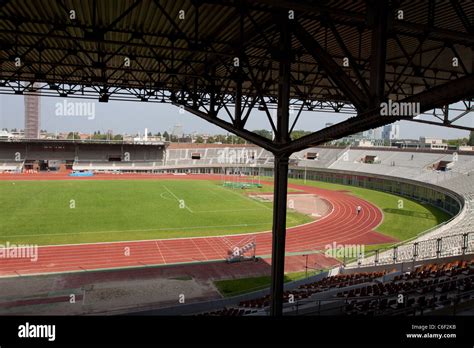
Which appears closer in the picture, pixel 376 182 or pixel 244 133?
pixel 244 133

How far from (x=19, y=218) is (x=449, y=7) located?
93.3 feet

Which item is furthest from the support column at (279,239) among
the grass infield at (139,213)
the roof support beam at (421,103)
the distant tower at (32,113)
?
the distant tower at (32,113)

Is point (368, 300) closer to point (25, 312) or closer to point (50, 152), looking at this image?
point (25, 312)

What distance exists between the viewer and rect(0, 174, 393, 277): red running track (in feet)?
57.6

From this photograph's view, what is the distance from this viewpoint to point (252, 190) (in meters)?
44.8

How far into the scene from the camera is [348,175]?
53688 millimetres

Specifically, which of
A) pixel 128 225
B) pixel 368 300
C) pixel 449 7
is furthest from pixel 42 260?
pixel 449 7

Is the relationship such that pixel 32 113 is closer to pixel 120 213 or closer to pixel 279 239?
pixel 120 213

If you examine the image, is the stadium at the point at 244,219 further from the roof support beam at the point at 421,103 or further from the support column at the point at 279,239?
the roof support beam at the point at 421,103

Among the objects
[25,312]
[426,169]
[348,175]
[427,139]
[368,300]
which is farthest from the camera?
[427,139]

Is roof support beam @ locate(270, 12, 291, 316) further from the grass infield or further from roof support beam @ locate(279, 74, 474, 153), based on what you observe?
the grass infield

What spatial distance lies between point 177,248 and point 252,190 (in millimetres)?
24643

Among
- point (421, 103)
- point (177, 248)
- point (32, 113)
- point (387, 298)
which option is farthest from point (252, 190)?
point (32, 113)

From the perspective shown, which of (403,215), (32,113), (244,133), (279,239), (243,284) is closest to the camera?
(279,239)
